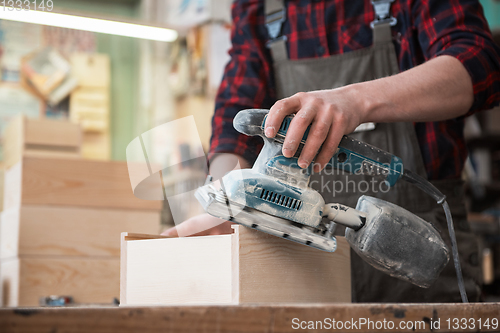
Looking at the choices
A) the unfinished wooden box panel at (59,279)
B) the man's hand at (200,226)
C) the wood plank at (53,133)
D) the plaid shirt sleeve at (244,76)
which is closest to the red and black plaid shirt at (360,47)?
the plaid shirt sleeve at (244,76)

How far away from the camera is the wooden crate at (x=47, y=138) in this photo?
1.90 metres

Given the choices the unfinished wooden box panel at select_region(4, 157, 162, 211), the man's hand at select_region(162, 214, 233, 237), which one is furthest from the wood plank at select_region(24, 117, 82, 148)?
the man's hand at select_region(162, 214, 233, 237)

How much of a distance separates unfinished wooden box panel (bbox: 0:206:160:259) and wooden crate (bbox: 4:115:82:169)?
1.57ft

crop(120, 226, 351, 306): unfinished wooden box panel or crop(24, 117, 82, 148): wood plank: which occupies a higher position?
crop(24, 117, 82, 148): wood plank

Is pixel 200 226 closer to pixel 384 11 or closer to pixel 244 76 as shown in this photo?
pixel 244 76

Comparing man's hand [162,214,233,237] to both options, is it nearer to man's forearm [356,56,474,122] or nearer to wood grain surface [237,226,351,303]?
wood grain surface [237,226,351,303]

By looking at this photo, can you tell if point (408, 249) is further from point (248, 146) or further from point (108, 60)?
point (108, 60)

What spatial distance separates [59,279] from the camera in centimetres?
141

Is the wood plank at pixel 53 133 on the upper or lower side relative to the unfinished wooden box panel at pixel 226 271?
upper

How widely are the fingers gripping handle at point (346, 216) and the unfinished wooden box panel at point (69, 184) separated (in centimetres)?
72

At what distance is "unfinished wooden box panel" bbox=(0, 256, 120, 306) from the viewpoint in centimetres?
137

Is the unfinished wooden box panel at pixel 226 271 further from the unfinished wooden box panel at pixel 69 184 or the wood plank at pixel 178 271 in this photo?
the unfinished wooden box panel at pixel 69 184

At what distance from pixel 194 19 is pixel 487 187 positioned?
2.48 meters

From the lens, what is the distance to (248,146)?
0.98m
